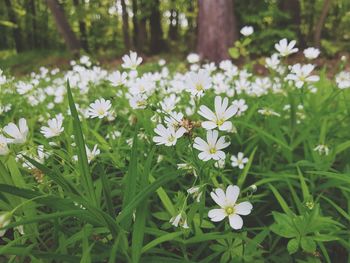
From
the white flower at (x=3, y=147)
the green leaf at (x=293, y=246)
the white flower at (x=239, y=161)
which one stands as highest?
the white flower at (x=3, y=147)

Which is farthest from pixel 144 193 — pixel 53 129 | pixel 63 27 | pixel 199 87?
pixel 63 27

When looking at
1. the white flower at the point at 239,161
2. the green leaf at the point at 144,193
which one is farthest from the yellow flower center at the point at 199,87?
the white flower at the point at 239,161

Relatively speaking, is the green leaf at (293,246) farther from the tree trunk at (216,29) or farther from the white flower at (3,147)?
the tree trunk at (216,29)

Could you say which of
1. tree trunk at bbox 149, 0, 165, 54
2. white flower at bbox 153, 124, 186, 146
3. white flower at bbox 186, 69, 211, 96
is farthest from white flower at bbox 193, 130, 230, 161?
tree trunk at bbox 149, 0, 165, 54

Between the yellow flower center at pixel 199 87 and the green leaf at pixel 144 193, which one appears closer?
the green leaf at pixel 144 193

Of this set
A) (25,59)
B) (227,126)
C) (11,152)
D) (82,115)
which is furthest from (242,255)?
(25,59)

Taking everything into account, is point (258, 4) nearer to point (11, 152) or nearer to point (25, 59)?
point (25, 59)
